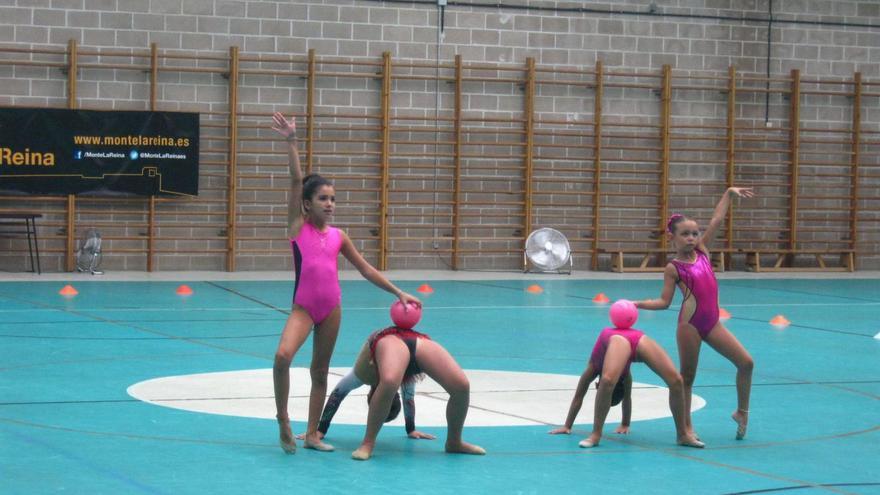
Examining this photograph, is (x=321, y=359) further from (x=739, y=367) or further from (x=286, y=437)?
(x=739, y=367)

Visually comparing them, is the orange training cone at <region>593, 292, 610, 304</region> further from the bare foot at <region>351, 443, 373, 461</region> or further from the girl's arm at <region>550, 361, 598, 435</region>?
the bare foot at <region>351, 443, 373, 461</region>

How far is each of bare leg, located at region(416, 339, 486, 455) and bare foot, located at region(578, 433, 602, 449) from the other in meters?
0.54

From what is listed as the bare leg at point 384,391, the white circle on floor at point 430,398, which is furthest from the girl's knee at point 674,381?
the bare leg at point 384,391

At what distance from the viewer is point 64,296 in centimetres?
1496

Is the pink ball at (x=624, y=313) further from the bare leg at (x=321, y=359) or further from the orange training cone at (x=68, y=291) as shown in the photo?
the orange training cone at (x=68, y=291)

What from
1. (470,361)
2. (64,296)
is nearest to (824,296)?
(470,361)

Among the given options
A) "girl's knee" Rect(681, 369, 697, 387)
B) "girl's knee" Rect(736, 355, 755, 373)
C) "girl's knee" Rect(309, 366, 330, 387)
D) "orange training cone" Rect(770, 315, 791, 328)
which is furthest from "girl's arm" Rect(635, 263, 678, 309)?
"orange training cone" Rect(770, 315, 791, 328)

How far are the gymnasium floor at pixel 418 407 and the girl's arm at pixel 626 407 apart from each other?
82 millimetres

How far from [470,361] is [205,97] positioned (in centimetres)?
1049

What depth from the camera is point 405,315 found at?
21.6 ft

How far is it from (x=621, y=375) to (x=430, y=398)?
5.86ft

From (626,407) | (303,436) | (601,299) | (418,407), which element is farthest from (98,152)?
(626,407)

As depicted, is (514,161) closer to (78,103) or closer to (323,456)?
(78,103)

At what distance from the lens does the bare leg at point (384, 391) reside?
20.7 feet
